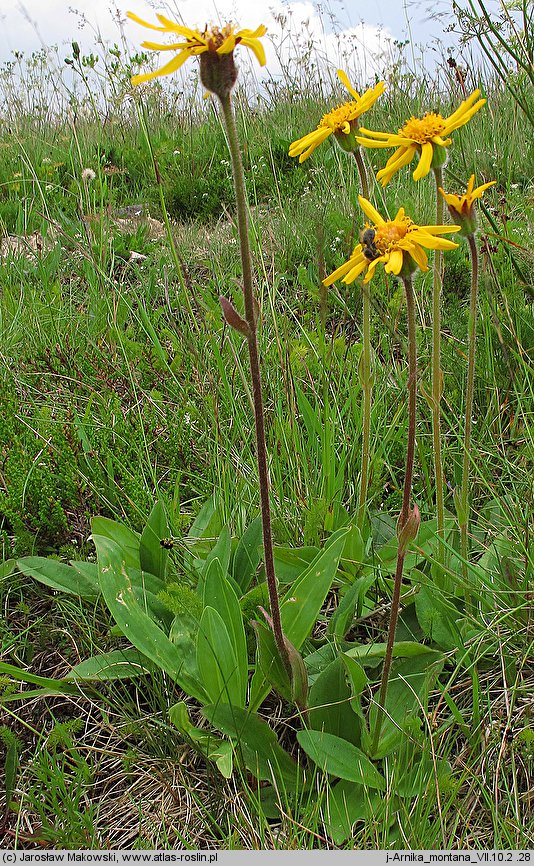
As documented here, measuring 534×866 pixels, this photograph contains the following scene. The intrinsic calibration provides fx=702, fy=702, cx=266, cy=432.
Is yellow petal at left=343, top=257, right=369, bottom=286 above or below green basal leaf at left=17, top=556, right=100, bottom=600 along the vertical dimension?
above

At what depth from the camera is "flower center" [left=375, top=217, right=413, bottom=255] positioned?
1.23 meters

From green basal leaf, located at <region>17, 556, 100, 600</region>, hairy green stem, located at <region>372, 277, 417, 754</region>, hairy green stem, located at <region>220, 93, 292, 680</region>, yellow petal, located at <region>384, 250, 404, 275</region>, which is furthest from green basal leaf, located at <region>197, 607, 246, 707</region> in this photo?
yellow petal, located at <region>384, 250, 404, 275</region>

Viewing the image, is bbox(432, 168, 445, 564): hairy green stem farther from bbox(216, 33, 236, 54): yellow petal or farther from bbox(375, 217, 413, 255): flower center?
bbox(216, 33, 236, 54): yellow petal

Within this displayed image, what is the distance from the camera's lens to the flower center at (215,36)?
105 cm

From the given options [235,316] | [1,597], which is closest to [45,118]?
[1,597]

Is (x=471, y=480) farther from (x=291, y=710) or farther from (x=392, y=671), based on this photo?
(x=291, y=710)

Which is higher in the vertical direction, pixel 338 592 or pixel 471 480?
pixel 471 480

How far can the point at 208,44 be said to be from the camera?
104 centimetres

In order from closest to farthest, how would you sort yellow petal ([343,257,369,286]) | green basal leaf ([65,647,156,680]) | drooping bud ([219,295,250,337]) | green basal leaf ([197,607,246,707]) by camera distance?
drooping bud ([219,295,250,337]) → yellow petal ([343,257,369,286]) → green basal leaf ([197,607,246,707]) → green basal leaf ([65,647,156,680])

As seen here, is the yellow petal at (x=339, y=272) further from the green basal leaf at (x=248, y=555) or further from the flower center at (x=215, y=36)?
the green basal leaf at (x=248, y=555)

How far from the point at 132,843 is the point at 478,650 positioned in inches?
34.3

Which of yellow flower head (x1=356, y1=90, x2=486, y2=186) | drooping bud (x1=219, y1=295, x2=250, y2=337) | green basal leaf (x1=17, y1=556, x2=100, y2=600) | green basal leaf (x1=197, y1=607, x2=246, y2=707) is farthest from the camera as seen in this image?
green basal leaf (x1=17, y1=556, x2=100, y2=600)

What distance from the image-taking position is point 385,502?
2.18 meters

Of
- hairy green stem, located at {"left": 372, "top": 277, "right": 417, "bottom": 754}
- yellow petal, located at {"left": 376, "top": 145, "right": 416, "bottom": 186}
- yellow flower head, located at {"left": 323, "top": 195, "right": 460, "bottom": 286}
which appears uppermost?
yellow petal, located at {"left": 376, "top": 145, "right": 416, "bottom": 186}
